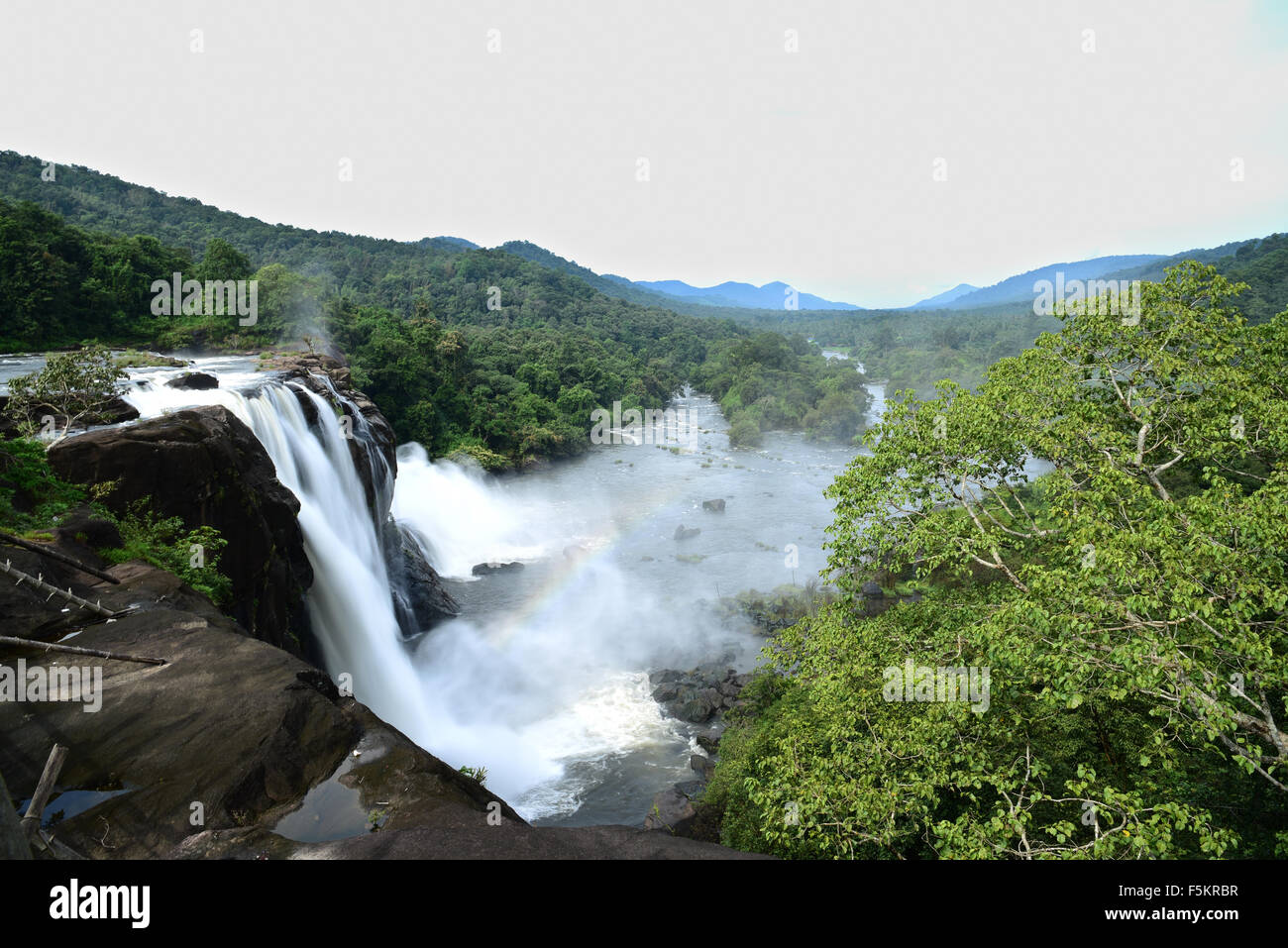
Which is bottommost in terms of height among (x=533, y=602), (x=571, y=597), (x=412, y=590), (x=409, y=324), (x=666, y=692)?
(x=666, y=692)

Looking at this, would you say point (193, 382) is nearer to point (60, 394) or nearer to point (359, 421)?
point (60, 394)

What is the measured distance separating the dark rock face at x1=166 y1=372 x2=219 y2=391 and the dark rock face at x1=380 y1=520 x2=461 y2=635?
32.9 feet

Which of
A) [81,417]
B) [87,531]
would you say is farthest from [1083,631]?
[81,417]

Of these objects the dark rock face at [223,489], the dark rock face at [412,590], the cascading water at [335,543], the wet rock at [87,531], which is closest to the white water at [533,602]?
the cascading water at [335,543]

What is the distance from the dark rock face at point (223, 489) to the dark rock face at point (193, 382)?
5.69 meters

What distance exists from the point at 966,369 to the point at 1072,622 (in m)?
109

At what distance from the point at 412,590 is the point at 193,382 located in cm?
1323

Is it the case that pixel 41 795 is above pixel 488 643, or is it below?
above

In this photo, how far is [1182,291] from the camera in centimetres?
1156

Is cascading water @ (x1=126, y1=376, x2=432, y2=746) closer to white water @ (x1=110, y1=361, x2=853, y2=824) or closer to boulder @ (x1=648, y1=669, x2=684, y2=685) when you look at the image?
white water @ (x1=110, y1=361, x2=853, y2=824)

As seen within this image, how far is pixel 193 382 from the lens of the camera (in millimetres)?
22359

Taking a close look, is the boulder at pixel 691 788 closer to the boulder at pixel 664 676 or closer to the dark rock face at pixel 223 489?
the boulder at pixel 664 676

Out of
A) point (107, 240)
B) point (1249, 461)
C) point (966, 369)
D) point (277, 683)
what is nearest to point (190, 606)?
point (277, 683)
